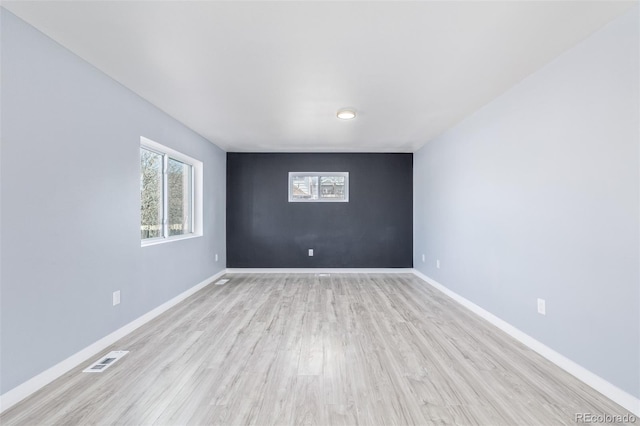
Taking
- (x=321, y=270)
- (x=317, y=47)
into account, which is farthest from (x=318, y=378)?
(x=321, y=270)

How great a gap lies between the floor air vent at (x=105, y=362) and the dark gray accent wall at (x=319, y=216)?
3.49 m

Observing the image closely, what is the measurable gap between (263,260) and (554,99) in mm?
4927

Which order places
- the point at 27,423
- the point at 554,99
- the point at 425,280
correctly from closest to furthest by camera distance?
the point at 27,423 → the point at 554,99 → the point at 425,280

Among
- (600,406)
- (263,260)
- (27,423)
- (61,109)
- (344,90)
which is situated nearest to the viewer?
(27,423)

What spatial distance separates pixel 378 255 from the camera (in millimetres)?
5914

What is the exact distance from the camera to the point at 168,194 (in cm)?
388

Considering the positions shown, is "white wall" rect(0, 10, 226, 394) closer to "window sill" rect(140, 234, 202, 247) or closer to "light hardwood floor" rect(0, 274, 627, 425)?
"window sill" rect(140, 234, 202, 247)

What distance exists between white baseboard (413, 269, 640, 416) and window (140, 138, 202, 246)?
370 centimetres

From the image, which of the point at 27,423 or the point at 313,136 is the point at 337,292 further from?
the point at 27,423

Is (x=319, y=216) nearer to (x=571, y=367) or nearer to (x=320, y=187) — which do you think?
(x=320, y=187)

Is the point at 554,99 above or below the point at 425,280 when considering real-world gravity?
above

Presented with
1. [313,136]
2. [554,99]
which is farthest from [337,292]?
[554,99]

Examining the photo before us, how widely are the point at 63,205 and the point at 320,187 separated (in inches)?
168

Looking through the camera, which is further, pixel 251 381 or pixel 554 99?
pixel 554 99
